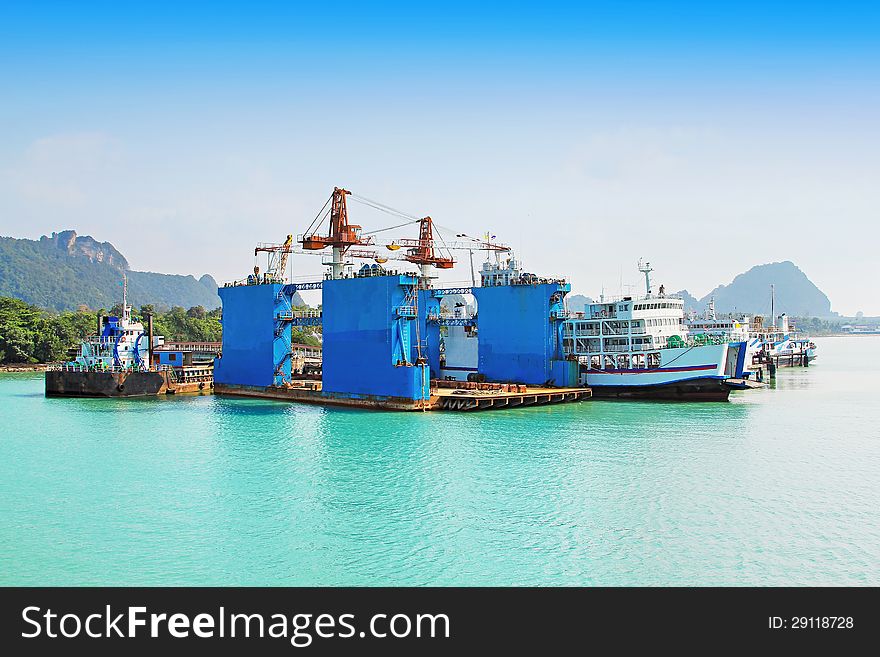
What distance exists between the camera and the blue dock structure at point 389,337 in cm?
3409

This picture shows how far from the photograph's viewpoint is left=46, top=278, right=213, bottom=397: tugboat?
4038 centimetres

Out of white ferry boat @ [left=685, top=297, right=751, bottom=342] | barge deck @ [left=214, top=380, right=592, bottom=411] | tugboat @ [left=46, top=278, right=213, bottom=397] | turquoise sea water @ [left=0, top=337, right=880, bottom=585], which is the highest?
white ferry boat @ [left=685, top=297, right=751, bottom=342]

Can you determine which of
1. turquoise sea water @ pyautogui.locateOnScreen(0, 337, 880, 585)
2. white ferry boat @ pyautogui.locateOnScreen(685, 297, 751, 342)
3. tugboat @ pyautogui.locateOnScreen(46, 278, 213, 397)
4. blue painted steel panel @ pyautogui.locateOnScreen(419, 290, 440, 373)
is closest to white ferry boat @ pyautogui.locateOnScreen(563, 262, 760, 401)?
turquoise sea water @ pyautogui.locateOnScreen(0, 337, 880, 585)

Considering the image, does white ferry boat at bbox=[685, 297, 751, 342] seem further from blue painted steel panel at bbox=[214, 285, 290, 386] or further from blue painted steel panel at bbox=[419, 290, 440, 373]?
blue painted steel panel at bbox=[214, 285, 290, 386]

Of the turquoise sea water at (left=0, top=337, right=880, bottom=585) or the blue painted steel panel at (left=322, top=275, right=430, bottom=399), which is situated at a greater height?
the blue painted steel panel at (left=322, top=275, right=430, bottom=399)

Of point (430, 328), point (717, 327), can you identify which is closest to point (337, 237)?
point (430, 328)

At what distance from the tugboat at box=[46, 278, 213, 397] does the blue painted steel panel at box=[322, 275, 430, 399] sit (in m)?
11.4

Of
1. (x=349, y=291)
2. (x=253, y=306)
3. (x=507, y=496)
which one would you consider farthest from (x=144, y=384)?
(x=507, y=496)

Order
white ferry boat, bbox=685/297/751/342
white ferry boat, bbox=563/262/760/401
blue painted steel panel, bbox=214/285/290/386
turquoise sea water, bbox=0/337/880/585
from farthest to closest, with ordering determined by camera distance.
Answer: white ferry boat, bbox=685/297/751/342, blue painted steel panel, bbox=214/285/290/386, white ferry boat, bbox=563/262/760/401, turquoise sea water, bbox=0/337/880/585

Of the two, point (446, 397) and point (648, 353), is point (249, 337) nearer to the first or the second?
point (446, 397)

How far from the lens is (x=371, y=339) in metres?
34.7

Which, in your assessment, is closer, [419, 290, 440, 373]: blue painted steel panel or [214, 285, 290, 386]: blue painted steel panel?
[214, 285, 290, 386]: blue painted steel panel
